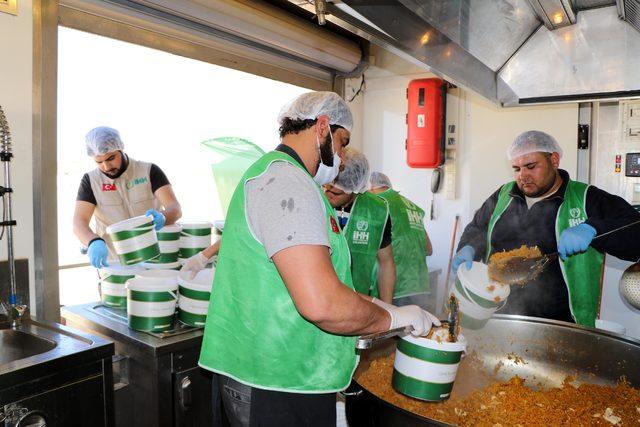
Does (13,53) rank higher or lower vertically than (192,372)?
higher

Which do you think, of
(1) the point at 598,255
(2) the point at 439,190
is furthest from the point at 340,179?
(2) the point at 439,190

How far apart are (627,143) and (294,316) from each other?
2.91 m

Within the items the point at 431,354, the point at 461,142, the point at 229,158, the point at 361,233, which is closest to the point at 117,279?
the point at 229,158

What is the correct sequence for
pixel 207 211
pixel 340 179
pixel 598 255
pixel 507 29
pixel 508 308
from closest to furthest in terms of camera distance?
pixel 507 29 < pixel 598 255 < pixel 508 308 < pixel 340 179 < pixel 207 211

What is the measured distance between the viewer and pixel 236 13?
2.94 meters

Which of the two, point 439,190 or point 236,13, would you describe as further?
point 439,190

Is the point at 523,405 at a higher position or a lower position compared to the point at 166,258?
lower

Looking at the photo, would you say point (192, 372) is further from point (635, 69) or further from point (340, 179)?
point (635, 69)

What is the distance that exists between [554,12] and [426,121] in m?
2.24

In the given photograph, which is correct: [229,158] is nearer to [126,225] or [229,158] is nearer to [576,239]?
[126,225]

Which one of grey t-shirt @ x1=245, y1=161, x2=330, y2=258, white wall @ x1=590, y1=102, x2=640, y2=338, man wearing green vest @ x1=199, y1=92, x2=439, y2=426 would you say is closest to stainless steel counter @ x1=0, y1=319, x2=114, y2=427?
man wearing green vest @ x1=199, y1=92, x2=439, y2=426

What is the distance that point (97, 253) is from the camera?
2.21m

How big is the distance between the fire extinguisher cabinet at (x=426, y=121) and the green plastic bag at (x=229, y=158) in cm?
156

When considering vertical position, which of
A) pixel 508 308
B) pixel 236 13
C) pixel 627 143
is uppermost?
pixel 236 13
